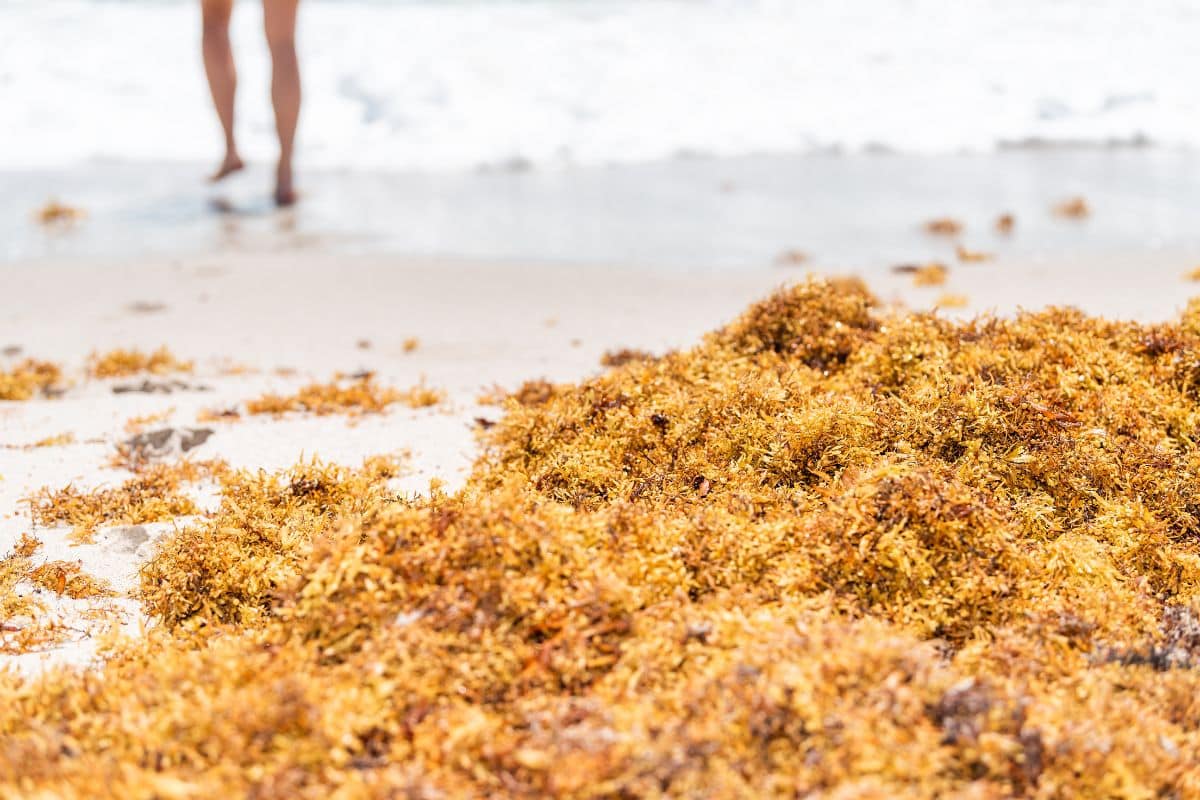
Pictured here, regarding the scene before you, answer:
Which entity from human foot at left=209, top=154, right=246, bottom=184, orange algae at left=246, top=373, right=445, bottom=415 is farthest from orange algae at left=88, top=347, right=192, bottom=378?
human foot at left=209, top=154, right=246, bottom=184

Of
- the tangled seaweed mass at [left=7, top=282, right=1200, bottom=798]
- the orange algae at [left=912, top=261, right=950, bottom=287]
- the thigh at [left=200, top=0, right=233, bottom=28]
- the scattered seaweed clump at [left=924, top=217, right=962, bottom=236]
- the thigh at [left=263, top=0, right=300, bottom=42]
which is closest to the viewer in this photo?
the tangled seaweed mass at [left=7, top=282, right=1200, bottom=798]

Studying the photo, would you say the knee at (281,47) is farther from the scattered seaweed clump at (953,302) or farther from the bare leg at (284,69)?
the scattered seaweed clump at (953,302)

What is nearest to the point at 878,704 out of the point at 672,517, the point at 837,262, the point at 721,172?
the point at 672,517

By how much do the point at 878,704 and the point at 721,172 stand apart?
7.98 metres

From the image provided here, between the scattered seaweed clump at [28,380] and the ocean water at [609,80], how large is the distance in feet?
19.0

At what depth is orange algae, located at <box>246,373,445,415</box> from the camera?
344 centimetres

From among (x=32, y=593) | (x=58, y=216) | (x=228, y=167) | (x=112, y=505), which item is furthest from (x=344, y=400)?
(x=228, y=167)

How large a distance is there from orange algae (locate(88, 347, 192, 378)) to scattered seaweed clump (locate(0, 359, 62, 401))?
0.15 meters

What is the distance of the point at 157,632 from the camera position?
188cm

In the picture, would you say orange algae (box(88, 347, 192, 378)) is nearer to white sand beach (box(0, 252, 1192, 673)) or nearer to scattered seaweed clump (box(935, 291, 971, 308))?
white sand beach (box(0, 252, 1192, 673))

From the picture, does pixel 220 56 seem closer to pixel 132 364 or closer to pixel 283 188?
pixel 283 188

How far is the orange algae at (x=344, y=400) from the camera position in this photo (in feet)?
11.3

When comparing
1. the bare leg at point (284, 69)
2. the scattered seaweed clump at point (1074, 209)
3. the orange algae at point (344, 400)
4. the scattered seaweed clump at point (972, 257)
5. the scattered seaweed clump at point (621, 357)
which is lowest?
the orange algae at point (344, 400)

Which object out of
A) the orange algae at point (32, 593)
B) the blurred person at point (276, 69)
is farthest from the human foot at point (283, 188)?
the orange algae at point (32, 593)
